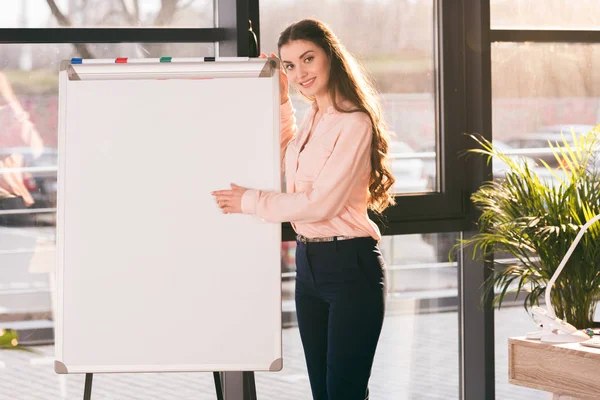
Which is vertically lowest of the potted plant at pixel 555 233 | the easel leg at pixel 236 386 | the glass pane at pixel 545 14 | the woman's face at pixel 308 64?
the easel leg at pixel 236 386

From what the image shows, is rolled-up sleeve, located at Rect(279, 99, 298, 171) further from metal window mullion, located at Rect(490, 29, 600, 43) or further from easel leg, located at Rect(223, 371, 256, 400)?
metal window mullion, located at Rect(490, 29, 600, 43)

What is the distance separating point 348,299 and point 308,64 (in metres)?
0.73

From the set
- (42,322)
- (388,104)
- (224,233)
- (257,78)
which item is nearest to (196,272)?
(224,233)

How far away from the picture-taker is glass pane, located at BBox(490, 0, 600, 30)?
3.36 meters

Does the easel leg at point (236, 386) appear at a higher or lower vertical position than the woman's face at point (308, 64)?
lower

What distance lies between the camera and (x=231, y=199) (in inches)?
91.8

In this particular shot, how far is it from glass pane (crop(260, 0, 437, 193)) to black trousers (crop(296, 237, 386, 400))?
0.93 meters

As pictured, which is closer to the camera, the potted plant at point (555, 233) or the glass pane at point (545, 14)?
the potted plant at point (555, 233)

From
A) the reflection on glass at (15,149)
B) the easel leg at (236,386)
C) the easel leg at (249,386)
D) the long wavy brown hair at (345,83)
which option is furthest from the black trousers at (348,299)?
the reflection on glass at (15,149)

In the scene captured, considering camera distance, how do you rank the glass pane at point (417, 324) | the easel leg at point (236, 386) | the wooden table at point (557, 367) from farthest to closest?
the glass pane at point (417, 324), the easel leg at point (236, 386), the wooden table at point (557, 367)

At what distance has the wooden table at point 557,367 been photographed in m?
2.18

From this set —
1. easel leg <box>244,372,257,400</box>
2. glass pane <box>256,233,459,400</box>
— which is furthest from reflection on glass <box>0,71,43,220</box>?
glass pane <box>256,233,459,400</box>

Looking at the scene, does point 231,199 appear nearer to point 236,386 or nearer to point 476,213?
point 236,386

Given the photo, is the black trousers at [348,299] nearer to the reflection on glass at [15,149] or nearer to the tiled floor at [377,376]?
the tiled floor at [377,376]
